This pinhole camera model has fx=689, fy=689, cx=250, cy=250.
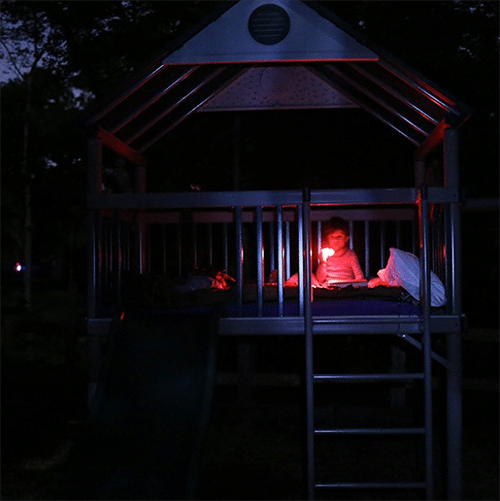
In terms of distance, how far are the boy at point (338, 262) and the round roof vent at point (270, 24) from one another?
2.64 metres

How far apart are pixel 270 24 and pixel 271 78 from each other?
8.52 ft

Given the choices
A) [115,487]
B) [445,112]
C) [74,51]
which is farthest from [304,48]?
[74,51]

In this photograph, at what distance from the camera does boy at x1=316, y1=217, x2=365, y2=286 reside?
7.65 metres

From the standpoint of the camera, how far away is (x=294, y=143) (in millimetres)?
11047

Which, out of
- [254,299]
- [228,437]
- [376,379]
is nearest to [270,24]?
[254,299]

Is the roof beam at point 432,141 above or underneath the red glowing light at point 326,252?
above

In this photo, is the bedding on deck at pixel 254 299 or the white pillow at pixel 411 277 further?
the bedding on deck at pixel 254 299

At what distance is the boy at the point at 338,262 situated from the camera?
7.65m

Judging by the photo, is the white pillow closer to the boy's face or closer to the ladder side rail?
the ladder side rail

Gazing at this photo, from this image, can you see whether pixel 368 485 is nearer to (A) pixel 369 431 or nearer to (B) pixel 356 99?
(A) pixel 369 431

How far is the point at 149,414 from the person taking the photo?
16.3 feet

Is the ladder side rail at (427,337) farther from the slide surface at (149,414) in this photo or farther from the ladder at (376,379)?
the slide surface at (149,414)

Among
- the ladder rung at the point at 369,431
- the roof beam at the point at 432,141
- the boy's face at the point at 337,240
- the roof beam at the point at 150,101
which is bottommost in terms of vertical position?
the ladder rung at the point at 369,431

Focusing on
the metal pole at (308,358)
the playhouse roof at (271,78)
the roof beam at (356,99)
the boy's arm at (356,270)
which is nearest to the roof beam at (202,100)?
the playhouse roof at (271,78)
